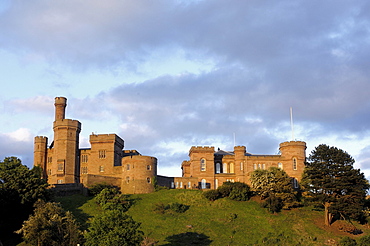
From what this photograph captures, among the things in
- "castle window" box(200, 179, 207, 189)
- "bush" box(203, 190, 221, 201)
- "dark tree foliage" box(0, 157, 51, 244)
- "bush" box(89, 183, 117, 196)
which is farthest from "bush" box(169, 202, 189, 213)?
"dark tree foliage" box(0, 157, 51, 244)

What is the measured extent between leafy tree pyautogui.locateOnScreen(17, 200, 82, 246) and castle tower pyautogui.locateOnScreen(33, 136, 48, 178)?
3760 centimetres

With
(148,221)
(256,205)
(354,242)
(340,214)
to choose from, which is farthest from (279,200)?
(148,221)

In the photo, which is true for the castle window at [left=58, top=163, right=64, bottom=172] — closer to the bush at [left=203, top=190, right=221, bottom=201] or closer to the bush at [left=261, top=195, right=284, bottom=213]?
the bush at [left=203, top=190, right=221, bottom=201]

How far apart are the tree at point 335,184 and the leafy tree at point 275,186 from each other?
3309 millimetres

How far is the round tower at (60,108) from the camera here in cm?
9719

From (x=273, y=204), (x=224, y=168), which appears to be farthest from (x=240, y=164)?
(x=273, y=204)

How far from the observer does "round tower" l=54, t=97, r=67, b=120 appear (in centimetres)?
9719

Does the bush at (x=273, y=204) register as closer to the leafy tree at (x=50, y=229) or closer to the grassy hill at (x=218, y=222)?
the grassy hill at (x=218, y=222)

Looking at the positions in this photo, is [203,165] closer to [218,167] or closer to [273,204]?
[218,167]

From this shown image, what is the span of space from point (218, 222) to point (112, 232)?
76.3 feet

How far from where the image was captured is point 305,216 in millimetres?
76688

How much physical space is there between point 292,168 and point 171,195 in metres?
23.7

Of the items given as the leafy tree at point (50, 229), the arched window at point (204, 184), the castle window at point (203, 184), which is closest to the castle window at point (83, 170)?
the castle window at point (203, 184)

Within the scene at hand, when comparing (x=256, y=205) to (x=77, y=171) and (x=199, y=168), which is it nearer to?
(x=199, y=168)
